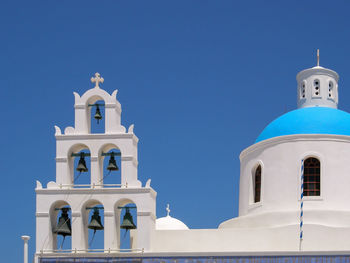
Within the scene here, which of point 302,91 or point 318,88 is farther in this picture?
point 302,91

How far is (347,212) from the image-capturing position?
3108 cm

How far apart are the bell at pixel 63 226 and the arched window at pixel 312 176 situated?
28.4 feet

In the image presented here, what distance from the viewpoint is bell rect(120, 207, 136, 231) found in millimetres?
29923

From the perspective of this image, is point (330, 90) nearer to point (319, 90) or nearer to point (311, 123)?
point (319, 90)

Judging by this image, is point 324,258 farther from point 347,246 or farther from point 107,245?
point 107,245

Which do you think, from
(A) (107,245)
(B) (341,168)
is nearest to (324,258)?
(B) (341,168)

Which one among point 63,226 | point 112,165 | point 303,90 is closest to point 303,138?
point 303,90

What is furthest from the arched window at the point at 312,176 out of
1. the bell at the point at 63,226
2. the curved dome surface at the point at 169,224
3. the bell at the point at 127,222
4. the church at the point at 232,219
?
the bell at the point at 63,226

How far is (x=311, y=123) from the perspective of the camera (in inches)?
1303

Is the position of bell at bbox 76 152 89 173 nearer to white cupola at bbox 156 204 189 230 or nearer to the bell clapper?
the bell clapper

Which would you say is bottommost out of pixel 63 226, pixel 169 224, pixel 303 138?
pixel 63 226

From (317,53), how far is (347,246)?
376 inches

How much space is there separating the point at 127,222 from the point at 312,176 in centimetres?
718

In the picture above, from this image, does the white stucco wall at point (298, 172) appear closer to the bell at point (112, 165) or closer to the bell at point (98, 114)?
the bell at point (112, 165)
